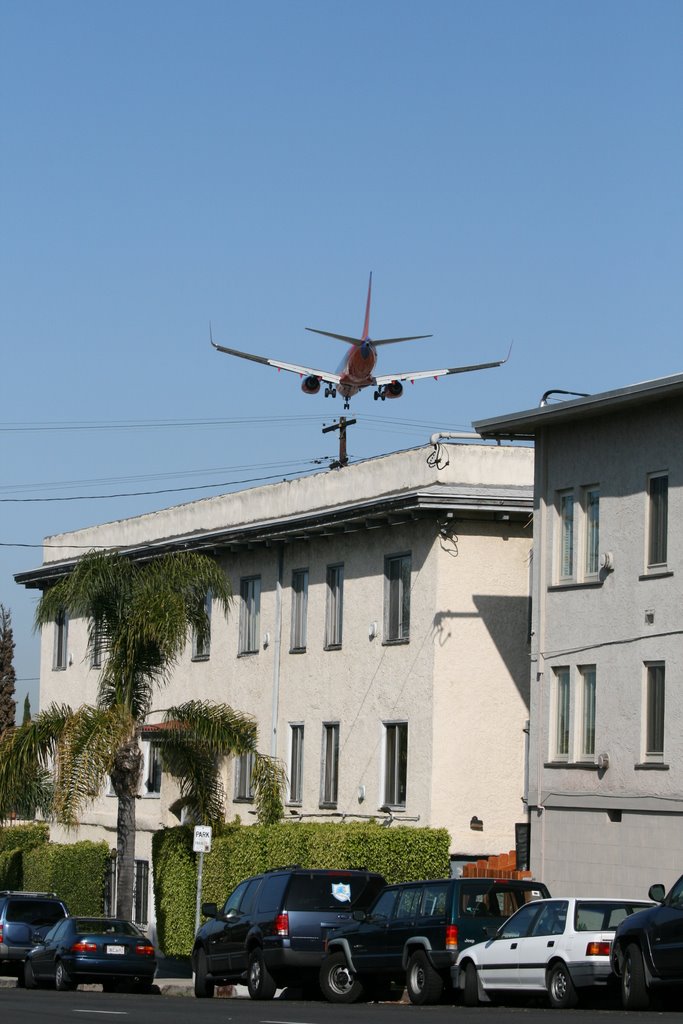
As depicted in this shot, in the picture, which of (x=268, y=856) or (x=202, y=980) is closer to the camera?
(x=202, y=980)

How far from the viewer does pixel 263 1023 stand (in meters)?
17.9

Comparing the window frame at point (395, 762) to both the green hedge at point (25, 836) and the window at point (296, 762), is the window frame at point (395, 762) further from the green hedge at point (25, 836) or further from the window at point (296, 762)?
the green hedge at point (25, 836)

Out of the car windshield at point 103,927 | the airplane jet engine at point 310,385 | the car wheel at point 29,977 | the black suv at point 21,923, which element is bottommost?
the car wheel at point 29,977

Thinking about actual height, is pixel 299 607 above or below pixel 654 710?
above

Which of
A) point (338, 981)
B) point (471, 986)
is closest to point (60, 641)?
point (338, 981)

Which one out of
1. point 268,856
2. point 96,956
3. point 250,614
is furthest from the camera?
point 250,614

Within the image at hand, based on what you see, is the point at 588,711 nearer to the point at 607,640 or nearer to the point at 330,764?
the point at 607,640

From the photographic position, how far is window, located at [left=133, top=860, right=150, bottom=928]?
4400cm

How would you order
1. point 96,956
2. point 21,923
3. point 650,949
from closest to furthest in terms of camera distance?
1. point 650,949
2. point 96,956
3. point 21,923

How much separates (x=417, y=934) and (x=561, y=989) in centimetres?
261

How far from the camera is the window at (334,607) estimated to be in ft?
125

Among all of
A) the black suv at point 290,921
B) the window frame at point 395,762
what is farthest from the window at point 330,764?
the black suv at point 290,921

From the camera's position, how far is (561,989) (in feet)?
68.2

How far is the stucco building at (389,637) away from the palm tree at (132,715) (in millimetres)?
1858
